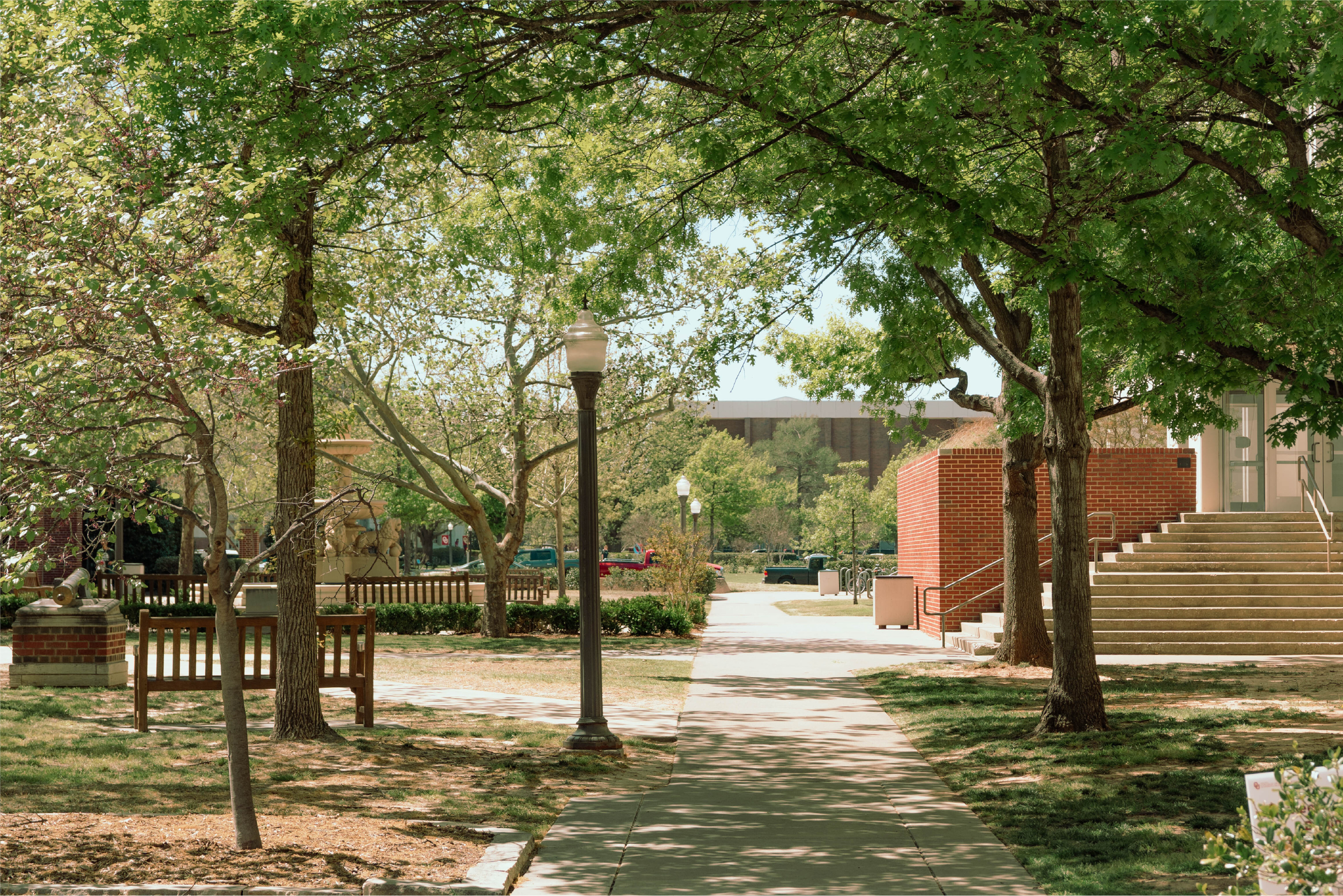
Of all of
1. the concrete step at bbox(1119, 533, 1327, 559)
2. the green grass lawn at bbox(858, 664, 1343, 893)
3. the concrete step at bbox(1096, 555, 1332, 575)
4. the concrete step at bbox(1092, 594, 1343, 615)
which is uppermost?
the concrete step at bbox(1119, 533, 1327, 559)

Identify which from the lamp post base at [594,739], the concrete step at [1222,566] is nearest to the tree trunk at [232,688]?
the lamp post base at [594,739]

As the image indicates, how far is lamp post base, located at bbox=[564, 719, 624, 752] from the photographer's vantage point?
9758 mm

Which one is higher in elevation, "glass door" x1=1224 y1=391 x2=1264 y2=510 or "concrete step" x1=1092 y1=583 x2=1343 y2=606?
"glass door" x1=1224 y1=391 x2=1264 y2=510

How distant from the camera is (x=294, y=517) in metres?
9.66

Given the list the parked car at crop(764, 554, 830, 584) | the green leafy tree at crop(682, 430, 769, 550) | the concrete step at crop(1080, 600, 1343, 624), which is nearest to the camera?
the concrete step at crop(1080, 600, 1343, 624)

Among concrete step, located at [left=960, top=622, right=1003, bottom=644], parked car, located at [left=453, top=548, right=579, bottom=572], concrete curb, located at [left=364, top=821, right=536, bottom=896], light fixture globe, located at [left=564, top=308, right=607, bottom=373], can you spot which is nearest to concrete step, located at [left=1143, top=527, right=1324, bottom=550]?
concrete step, located at [left=960, top=622, right=1003, bottom=644]

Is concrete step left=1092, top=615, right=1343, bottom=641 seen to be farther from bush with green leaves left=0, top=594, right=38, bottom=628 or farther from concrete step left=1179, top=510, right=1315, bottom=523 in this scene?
bush with green leaves left=0, top=594, right=38, bottom=628

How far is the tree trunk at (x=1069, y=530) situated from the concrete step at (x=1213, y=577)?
9.35m

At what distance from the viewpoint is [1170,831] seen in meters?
7.00

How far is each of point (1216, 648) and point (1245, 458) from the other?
6303 mm

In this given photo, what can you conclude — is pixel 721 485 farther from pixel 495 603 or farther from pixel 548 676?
pixel 548 676

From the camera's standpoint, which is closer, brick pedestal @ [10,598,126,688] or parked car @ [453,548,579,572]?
brick pedestal @ [10,598,126,688]

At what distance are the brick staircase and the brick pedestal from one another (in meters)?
12.3

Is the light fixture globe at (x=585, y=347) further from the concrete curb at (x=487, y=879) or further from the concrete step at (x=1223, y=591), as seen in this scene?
the concrete step at (x=1223, y=591)
